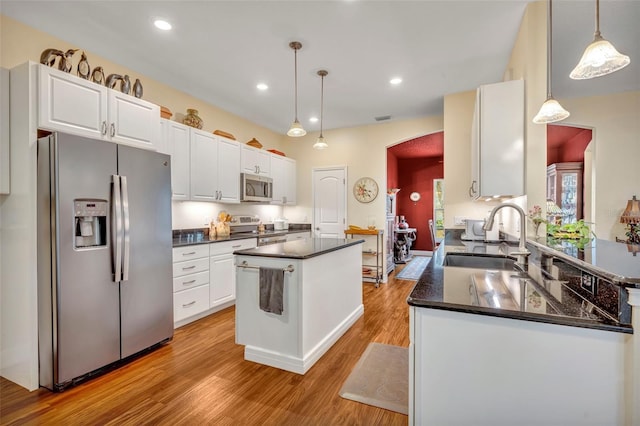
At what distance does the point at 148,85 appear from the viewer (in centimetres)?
354

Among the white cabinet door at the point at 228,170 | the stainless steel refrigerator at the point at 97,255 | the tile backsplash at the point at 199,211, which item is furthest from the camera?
the white cabinet door at the point at 228,170

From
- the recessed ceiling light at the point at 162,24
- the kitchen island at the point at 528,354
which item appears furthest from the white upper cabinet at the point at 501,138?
the recessed ceiling light at the point at 162,24

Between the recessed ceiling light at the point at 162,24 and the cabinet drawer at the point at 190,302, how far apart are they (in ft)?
8.38

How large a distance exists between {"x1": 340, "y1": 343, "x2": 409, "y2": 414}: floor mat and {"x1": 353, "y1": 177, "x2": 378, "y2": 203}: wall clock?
3114 millimetres

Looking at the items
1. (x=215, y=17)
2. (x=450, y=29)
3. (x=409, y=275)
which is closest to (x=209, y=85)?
(x=215, y=17)

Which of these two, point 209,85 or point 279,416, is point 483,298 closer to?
point 279,416

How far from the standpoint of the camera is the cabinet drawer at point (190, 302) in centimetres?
314

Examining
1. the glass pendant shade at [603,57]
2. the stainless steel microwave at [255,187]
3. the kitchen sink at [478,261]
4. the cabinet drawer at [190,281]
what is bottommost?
the cabinet drawer at [190,281]

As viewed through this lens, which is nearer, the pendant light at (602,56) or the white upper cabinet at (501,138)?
the pendant light at (602,56)

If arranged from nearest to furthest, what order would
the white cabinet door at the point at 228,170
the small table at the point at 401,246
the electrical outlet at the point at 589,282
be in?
1. the electrical outlet at the point at 589,282
2. the white cabinet door at the point at 228,170
3. the small table at the point at 401,246

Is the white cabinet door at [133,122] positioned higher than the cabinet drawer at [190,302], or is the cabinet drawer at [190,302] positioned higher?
the white cabinet door at [133,122]

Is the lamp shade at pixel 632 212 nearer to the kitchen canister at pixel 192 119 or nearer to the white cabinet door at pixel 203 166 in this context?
the white cabinet door at pixel 203 166

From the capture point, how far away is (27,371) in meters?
2.08

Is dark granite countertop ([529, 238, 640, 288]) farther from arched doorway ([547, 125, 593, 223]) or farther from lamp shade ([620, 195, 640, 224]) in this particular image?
arched doorway ([547, 125, 593, 223])
